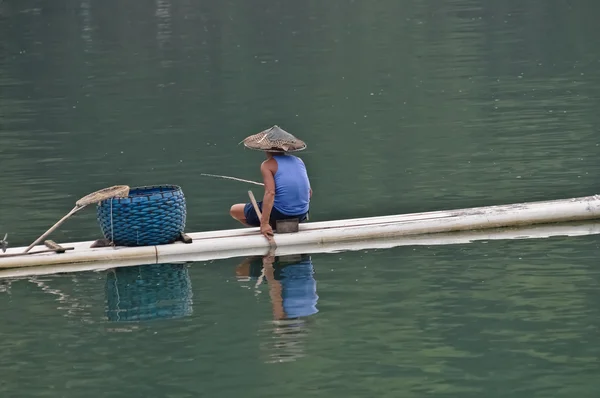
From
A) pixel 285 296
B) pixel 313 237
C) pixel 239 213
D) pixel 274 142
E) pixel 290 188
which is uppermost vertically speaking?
pixel 274 142

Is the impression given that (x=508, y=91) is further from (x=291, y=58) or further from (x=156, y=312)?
(x=156, y=312)

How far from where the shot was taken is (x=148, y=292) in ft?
46.8

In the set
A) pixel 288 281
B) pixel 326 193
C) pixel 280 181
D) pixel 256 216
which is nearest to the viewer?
pixel 288 281

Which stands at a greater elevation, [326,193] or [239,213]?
[239,213]

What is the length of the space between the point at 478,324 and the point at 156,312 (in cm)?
271

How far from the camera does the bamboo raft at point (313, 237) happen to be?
15.3 meters

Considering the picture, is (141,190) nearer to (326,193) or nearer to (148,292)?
(148,292)

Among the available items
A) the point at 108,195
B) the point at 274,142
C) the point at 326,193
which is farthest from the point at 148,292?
the point at 326,193

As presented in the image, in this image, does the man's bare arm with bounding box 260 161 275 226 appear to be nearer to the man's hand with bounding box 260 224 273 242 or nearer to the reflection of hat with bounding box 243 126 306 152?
the man's hand with bounding box 260 224 273 242

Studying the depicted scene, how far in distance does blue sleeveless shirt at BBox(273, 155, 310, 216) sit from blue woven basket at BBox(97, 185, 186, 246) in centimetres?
96

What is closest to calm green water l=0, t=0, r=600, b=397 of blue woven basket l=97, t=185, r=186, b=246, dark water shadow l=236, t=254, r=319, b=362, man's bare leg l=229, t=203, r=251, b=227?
dark water shadow l=236, t=254, r=319, b=362

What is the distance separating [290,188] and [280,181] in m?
0.12

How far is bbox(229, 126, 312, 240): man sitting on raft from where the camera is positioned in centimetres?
1562

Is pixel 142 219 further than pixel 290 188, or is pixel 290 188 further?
pixel 290 188
